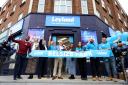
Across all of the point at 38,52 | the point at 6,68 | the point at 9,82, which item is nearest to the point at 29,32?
the point at 6,68

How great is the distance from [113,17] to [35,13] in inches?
426

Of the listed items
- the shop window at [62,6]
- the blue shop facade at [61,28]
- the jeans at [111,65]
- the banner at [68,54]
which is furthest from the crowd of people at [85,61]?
the shop window at [62,6]

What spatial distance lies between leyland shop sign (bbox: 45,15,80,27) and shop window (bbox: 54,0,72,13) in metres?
1.10

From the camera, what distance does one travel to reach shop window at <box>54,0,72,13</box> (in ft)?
53.2

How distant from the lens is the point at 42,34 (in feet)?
47.4

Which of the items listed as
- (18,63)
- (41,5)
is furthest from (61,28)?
(18,63)

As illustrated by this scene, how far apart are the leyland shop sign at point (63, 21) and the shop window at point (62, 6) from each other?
3.60 ft

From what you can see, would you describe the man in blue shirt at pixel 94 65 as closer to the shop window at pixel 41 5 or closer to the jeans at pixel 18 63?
the jeans at pixel 18 63

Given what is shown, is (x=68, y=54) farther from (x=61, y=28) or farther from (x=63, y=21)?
(x=63, y=21)

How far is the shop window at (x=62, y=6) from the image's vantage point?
16227 millimetres

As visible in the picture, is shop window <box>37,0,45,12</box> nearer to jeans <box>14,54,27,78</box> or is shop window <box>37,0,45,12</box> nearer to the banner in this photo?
the banner

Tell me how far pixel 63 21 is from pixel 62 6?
7.06 ft

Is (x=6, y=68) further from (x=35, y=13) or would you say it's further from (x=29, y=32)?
(x=35, y=13)

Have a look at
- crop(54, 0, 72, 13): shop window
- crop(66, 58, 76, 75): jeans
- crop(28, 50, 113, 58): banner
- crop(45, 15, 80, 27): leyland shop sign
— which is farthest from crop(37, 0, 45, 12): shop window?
crop(28, 50, 113, 58): banner
